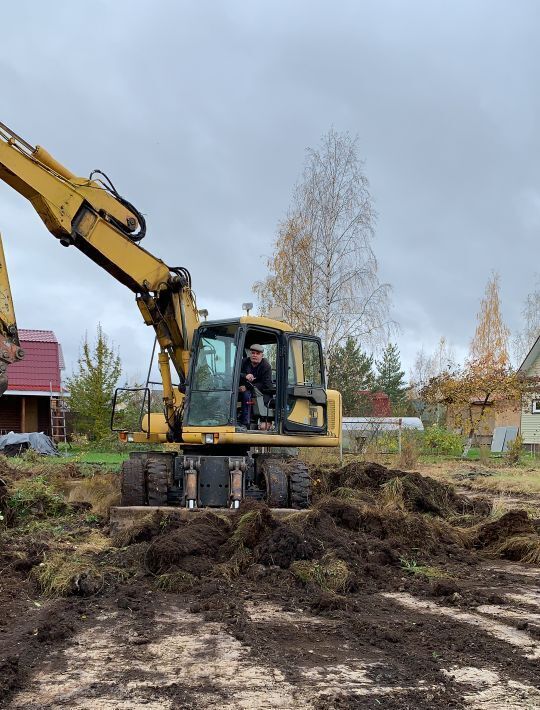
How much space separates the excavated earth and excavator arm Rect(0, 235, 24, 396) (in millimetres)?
1843

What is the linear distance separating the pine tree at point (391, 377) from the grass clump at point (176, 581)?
44257 millimetres

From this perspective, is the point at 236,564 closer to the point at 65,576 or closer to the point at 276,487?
the point at 65,576

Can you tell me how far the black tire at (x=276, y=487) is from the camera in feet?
29.1

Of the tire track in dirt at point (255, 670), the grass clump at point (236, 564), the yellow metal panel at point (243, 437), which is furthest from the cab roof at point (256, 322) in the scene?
the tire track in dirt at point (255, 670)

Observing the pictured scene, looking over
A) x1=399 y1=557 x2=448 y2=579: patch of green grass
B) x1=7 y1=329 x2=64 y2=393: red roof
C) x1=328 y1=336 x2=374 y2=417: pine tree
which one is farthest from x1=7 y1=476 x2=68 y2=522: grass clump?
x1=7 y1=329 x2=64 y2=393: red roof

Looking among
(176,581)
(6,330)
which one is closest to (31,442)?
(6,330)

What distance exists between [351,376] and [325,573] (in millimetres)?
31726

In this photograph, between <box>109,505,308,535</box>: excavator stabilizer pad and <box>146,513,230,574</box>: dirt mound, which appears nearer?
<box>146,513,230,574</box>: dirt mound

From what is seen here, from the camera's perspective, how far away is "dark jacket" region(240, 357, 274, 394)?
9420mm

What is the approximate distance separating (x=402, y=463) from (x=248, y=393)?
35.5 ft

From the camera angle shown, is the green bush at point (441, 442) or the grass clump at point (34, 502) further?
the green bush at point (441, 442)

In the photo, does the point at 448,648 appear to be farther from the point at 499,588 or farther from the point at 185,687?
the point at 499,588

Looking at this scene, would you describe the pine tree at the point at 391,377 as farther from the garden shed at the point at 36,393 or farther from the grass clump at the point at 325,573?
the grass clump at the point at 325,573

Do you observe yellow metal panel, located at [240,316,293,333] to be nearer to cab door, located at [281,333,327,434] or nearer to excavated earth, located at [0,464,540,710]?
cab door, located at [281,333,327,434]
